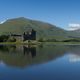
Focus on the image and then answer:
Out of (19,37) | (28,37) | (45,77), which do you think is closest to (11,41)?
(19,37)

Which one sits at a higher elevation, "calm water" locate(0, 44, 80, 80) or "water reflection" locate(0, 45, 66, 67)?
"calm water" locate(0, 44, 80, 80)

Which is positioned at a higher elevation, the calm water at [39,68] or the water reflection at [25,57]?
the calm water at [39,68]

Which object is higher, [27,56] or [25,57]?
[25,57]

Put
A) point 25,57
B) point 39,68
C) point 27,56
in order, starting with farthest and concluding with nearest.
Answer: point 27,56
point 25,57
point 39,68

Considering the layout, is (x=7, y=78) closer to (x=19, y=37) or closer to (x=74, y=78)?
(x=74, y=78)

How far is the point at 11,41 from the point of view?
426 feet

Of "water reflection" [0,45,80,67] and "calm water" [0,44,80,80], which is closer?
"calm water" [0,44,80,80]

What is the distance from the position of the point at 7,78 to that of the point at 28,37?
154896 millimetres

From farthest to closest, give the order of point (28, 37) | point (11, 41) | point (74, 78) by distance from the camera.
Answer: point (28, 37), point (11, 41), point (74, 78)

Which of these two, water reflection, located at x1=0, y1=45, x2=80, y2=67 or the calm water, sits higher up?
the calm water

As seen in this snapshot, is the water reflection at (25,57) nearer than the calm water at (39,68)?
No

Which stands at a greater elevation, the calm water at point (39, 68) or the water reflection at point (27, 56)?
the calm water at point (39, 68)

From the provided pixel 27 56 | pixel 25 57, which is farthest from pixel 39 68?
pixel 27 56

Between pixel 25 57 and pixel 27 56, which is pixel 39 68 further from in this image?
pixel 27 56
